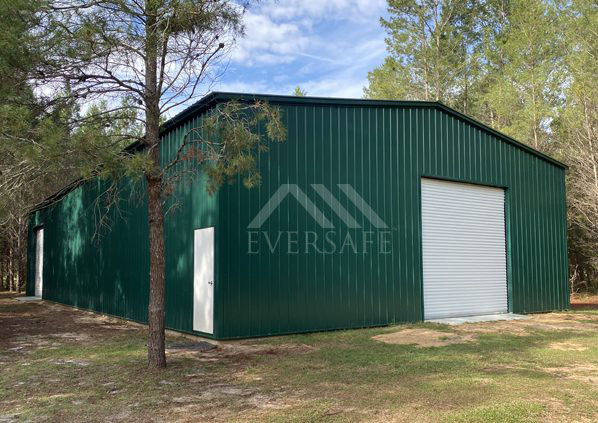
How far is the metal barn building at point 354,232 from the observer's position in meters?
9.40

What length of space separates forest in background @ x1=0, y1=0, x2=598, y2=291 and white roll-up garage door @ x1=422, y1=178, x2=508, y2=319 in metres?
7.21

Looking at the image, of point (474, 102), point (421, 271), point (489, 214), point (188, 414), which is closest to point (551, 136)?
point (474, 102)

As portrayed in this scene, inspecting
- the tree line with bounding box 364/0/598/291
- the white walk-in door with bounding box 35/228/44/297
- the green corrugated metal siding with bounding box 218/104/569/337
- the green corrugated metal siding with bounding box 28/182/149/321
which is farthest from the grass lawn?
the white walk-in door with bounding box 35/228/44/297

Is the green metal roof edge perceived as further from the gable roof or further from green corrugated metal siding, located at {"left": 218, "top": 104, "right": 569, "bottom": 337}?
green corrugated metal siding, located at {"left": 218, "top": 104, "right": 569, "bottom": 337}

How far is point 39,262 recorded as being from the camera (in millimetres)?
20578

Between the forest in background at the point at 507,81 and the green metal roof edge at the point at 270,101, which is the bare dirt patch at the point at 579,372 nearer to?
the green metal roof edge at the point at 270,101

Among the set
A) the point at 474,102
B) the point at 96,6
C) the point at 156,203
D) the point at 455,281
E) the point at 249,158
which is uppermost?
the point at 474,102

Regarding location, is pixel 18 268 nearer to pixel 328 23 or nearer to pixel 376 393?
pixel 328 23

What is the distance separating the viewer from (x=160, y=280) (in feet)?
22.4

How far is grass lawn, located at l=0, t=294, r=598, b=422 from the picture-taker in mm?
4883

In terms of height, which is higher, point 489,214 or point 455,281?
point 489,214

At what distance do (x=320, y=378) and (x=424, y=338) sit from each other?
11.2ft

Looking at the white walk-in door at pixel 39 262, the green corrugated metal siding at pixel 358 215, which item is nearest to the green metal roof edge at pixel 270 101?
the green corrugated metal siding at pixel 358 215

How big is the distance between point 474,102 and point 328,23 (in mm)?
11062
